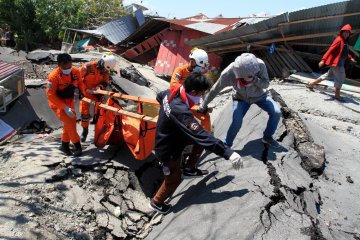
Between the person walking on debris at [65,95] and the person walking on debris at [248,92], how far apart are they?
6.72 ft

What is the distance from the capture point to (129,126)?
184 inches

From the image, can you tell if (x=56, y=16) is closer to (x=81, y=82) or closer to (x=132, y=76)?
(x=132, y=76)

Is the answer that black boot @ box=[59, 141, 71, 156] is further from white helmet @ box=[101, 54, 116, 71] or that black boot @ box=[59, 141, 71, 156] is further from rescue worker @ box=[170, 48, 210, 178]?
rescue worker @ box=[170, 48, 210, 178]

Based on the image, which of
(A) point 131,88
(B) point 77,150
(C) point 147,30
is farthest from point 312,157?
(C) point 147,30

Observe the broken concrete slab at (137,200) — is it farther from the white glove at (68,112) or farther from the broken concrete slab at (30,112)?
the broken concrete slab at (30,112)

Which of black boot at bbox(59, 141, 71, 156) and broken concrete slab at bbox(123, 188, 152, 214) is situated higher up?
black boot at bbox(59, 141, 71, 156)

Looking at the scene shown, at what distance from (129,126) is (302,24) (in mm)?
5857

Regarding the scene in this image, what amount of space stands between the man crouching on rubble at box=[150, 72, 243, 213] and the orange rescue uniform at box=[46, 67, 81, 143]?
1.79 metres

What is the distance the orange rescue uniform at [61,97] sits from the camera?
4902 mm

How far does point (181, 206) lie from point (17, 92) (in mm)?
5724

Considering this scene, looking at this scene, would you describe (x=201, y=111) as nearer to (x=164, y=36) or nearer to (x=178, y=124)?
(x=178, y=124)

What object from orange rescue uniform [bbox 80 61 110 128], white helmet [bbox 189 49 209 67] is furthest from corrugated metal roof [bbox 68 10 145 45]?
white helmet [bbox 189 49 209 67]

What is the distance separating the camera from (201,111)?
400 centimetres

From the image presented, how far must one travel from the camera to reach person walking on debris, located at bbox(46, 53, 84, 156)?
489cm
